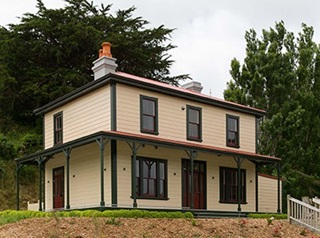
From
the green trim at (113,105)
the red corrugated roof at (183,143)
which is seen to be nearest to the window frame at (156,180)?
the red corrugated roof at (183,143)

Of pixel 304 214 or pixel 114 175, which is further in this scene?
pixel 114 175

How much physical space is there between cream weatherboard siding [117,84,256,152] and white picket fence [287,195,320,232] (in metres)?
6.17

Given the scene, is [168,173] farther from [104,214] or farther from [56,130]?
[56,130]

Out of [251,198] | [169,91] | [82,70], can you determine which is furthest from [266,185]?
[82,70]

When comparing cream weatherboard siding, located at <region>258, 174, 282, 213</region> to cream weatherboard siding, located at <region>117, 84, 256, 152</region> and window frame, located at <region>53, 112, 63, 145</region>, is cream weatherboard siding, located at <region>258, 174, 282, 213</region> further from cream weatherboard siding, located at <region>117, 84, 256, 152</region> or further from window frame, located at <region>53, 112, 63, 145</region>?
window frame, located at <region>53, 112, 63, 145</region>

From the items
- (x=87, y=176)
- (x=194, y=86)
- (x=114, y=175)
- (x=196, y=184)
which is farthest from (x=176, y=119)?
(x=194, y=86)

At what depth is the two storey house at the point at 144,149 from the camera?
19875mm

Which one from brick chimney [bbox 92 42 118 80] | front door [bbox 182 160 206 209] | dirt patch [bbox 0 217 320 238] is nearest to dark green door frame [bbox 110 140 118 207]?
dirt patch [bbox 0 217 320 238]

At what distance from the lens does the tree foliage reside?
98.4ft

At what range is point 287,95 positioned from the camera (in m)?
31.1

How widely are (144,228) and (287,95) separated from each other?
18580 millimetres

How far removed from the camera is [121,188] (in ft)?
64.4

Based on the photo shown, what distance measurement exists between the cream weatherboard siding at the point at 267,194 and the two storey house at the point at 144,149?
1016mm

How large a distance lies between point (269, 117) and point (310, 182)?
4.66 m
